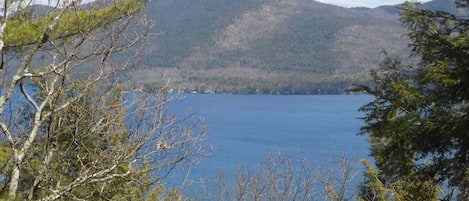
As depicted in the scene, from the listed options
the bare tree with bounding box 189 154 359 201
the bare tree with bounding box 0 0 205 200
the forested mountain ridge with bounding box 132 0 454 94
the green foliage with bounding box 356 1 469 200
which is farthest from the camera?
the forested mountain ridge with bounding box 132 0 454 94

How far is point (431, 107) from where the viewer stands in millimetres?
4449

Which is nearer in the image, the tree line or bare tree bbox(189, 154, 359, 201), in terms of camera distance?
the tree line

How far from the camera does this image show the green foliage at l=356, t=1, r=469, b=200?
434 cm

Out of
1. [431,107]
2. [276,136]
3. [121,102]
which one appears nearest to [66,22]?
[121,102]

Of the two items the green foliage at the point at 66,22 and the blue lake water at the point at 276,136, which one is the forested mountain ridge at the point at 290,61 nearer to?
the blue lake water at the point at 276,136

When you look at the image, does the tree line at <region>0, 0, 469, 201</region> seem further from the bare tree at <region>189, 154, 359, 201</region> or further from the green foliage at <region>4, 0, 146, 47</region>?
the bare tree at <region>189, 154, 359, 201</region>

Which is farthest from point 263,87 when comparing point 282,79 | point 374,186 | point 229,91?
point 374,186

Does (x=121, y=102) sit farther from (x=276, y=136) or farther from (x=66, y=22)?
(x=276, y=136)

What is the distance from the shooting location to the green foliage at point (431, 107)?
A: 171 inches

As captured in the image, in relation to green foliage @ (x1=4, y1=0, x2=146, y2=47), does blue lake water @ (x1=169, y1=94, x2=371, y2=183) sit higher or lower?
lower

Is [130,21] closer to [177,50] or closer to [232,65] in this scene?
[232,65]

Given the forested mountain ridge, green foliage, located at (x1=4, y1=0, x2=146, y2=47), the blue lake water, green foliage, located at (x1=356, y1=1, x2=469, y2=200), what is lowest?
the forested mountain ridge

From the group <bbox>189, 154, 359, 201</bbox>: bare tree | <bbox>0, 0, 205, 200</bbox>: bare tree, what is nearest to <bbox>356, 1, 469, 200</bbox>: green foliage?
<bbox>189, 154, 359, 201</bbox>: bare tree

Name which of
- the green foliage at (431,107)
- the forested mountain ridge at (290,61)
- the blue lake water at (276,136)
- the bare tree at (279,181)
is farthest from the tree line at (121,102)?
the forested mountain ridge at (290,61)
